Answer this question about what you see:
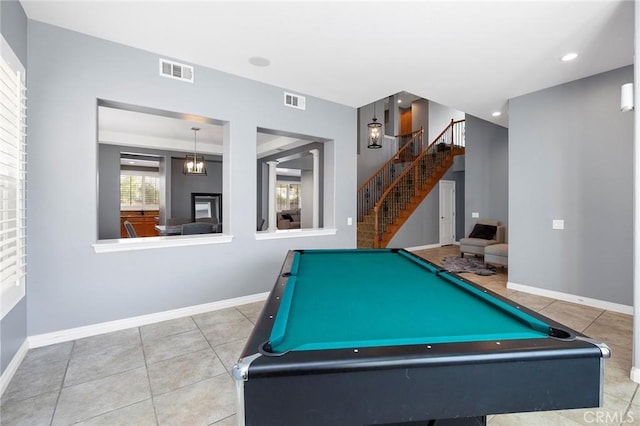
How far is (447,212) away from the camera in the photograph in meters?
9.11

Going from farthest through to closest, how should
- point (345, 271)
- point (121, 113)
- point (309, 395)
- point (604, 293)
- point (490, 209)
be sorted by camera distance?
point (490, 209)
point (121, 113)
point (604, 293)
point (345, 271)
point (309, 395)

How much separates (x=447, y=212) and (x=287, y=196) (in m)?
8.29

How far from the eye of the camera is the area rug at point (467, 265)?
5.59 meters

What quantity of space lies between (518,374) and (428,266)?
1.33m

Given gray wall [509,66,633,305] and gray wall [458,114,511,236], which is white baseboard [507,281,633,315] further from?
gray wall [458,114,511,236]

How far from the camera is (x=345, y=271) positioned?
233 cm

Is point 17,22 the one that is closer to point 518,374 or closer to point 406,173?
point 518,374

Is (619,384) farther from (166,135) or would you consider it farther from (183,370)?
(166,135)

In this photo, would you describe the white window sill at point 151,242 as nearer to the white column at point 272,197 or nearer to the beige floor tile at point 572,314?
the white column at point 272,197

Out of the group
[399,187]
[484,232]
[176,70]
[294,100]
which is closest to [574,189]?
[484,232]

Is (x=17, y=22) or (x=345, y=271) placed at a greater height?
(x=17, y=22)

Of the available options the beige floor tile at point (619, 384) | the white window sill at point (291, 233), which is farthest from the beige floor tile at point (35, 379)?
the beige floor tile at point (619, 384)

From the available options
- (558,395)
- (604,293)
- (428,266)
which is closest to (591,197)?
(604,293)

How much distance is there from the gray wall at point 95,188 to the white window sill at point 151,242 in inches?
2.1
